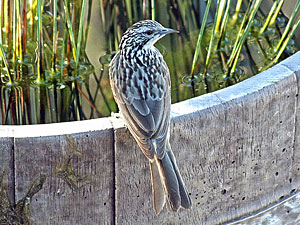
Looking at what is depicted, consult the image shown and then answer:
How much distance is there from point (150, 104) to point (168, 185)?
27cm

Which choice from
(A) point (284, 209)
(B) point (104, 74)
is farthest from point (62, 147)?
(B) point (104, 74)

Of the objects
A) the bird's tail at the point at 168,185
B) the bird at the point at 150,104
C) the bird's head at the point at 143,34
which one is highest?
the bird's head at the point at 143,34

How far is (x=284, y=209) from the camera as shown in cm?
234

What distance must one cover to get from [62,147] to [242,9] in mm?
1812

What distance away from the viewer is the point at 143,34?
7.30 ft

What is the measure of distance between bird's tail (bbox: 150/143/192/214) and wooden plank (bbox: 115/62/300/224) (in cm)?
8

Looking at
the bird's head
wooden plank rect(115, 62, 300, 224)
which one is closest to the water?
the bird's head

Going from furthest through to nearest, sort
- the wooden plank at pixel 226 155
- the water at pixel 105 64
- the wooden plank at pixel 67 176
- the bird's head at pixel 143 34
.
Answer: the water at pixel 105 64
the bird's head at pixel 143 34
the wooden plank at pixel 226 155
the wooden plank at pixel 67 176

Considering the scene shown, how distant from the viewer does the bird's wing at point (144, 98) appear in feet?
6.17

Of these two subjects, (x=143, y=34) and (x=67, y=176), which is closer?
(x=67, y=176)

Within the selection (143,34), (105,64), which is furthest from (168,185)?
(105,64)

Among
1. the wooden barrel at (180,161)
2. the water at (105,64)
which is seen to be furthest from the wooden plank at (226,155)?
the water at (105,64)

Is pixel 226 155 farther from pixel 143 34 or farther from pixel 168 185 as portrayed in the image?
pixel 143 34

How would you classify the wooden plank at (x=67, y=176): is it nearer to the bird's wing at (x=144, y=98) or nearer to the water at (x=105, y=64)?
the bird's wing at (x=144, y=98)
